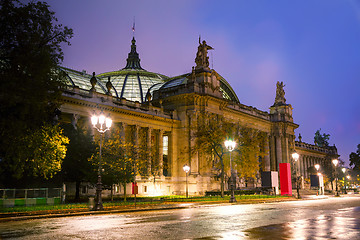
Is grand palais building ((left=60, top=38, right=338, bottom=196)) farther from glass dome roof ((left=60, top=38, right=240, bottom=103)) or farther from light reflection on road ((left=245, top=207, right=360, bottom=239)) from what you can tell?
light reflection on road ((left=245, top=207, right=360, bottom=239))

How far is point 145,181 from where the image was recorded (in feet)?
184

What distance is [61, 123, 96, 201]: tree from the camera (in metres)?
39.8

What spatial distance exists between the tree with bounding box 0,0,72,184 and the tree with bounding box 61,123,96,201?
15.2m

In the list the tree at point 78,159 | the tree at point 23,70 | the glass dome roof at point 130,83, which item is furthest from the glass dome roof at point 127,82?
the tree at point 23,70

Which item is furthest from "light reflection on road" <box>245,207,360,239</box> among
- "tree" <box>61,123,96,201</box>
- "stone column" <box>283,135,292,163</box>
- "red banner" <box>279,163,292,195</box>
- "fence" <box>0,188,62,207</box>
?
"stone column" <box>283,135,292,163</box>

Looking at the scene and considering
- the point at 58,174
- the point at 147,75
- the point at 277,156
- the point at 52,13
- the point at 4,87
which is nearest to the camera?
the point at 4,87

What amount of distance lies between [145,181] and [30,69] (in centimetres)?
3804

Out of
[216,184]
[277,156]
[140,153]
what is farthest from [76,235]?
[277,156]

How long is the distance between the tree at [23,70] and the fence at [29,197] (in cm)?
624

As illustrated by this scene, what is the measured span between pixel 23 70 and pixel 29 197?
14.8 metres

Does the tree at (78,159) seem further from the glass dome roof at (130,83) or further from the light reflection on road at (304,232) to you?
the glass dome roof at (130,83)

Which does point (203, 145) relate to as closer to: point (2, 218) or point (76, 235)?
point (2, 218)

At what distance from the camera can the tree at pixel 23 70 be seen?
19188mm

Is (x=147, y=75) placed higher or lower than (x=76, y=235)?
higher
